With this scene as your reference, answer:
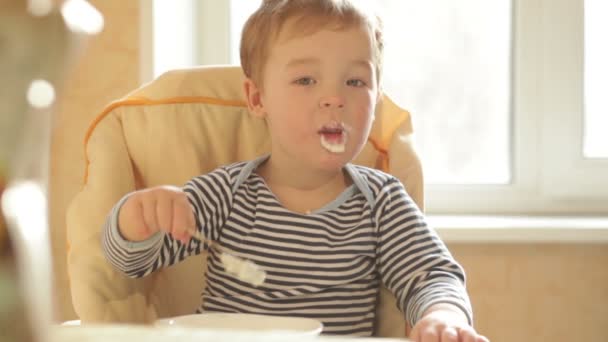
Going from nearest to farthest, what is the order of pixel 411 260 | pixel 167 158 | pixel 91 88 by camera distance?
pixel 411 260
pixel 167 158
pixel 91 88

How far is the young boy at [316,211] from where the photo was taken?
1.11m

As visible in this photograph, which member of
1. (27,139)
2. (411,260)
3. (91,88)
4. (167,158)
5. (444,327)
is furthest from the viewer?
(91,88)

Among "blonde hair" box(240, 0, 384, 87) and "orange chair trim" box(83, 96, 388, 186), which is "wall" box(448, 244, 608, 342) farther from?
"blonde hair" box(240, 0, 384, 87)

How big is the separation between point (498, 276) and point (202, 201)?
0.89 meters

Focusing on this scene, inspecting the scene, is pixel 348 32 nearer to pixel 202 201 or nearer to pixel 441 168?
pixel 202 201

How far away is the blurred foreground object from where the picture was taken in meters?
0.23

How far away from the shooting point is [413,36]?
205cm

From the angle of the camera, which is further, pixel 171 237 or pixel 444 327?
pixel 171 237

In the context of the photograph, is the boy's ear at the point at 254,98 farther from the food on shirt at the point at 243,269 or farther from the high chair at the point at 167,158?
the food on shirt at the point at 243,269

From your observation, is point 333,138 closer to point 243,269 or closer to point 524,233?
point 243,269

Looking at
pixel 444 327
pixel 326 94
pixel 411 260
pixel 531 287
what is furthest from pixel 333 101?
pixel 531 287

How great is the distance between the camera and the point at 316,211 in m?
1.17

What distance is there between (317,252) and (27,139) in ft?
2.96

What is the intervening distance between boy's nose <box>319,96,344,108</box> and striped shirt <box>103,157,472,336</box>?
12 cm
